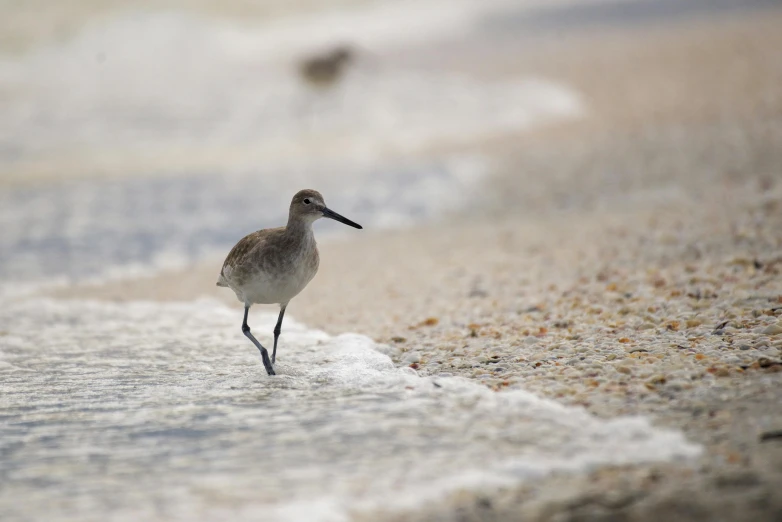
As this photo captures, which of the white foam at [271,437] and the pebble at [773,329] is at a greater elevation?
the pebble at [773,329]

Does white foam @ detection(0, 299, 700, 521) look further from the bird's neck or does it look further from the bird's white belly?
the bird's neck

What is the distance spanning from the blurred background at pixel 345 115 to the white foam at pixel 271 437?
6032mm

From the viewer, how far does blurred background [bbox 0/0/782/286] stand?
15344mm

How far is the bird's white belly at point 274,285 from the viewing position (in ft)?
22.2

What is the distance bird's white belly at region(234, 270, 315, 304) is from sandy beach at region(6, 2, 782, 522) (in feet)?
3.10

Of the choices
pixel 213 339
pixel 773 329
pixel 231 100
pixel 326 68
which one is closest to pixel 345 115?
pixel 326 68

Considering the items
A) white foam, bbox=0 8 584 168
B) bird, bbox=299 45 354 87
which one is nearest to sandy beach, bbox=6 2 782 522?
Answer: white foam, bbox=0 8 584 168

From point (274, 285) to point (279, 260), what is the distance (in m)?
0.21

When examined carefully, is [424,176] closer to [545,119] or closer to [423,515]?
[545,119]

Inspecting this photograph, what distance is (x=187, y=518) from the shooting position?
13.4 ft

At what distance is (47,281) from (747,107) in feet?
53.3

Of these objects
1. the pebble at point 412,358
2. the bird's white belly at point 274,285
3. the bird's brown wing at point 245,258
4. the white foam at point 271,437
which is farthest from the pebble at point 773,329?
the bird's brown wing at point 245,258

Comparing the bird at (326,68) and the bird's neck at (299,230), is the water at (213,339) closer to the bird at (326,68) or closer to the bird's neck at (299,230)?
the bird at (326,68)

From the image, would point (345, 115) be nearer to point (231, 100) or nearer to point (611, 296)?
point (231, 100)
